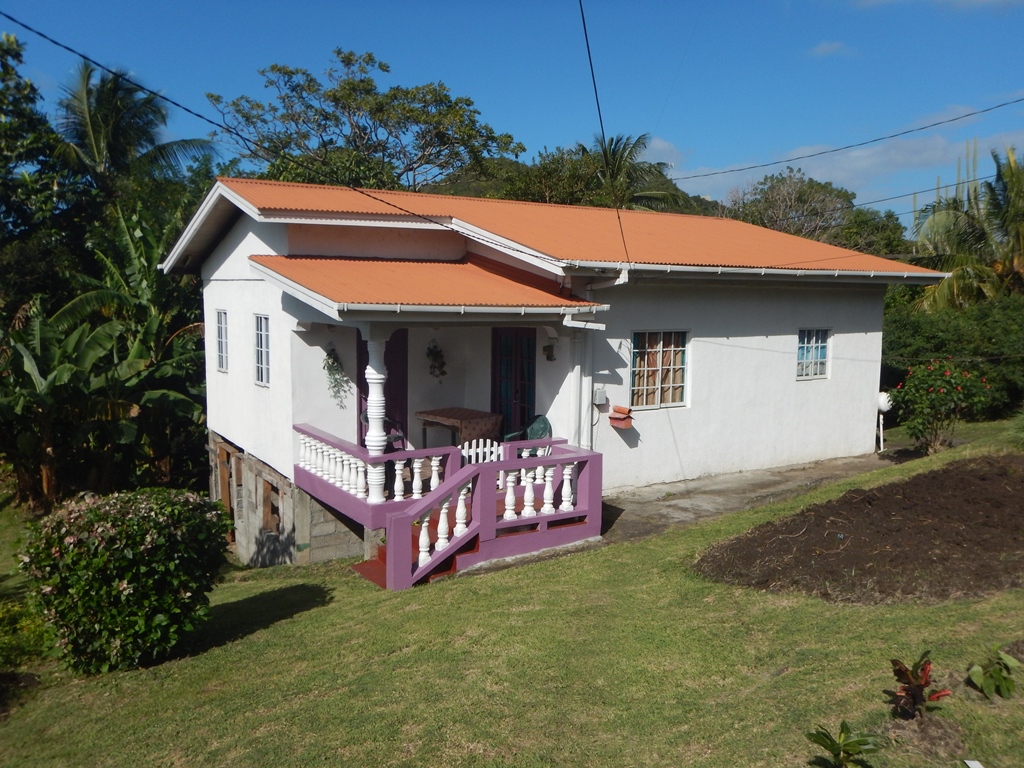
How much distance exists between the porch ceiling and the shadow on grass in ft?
9.99

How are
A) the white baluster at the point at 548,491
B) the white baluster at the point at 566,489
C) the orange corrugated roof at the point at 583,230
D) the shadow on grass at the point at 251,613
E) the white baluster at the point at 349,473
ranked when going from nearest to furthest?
the shadow on grass at the point at 251,613, the white baluster at the point at 548,491, the white baluster at the point at 566,489, the white baluster at the point at 349,473, the orange corrugated roof at the point at 583,230

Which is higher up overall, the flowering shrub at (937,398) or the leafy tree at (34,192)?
the leafy tree at (34,192)

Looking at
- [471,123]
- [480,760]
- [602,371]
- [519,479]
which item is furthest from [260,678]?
[471,123]

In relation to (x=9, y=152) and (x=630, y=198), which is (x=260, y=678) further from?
(x=630, y=198)

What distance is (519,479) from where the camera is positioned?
33.4ft

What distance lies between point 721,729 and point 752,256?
9.84 meters

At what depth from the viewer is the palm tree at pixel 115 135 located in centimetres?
2470

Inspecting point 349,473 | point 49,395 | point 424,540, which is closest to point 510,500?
point 424,540

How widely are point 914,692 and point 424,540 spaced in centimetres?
522

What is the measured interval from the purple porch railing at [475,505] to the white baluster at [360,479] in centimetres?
1

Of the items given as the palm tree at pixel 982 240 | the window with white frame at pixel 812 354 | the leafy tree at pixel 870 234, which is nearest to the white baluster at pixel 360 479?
the window with white frame at pixel 812 354

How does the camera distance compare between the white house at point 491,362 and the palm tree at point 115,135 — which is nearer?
the white house at point 491,362

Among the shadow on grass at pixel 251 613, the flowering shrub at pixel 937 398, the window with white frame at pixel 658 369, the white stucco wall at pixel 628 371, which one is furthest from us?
the flowering shrub at pixel 937 398

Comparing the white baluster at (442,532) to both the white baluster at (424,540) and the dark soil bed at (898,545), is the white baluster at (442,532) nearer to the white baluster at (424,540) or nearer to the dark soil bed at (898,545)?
the white baluster at (424,540)
